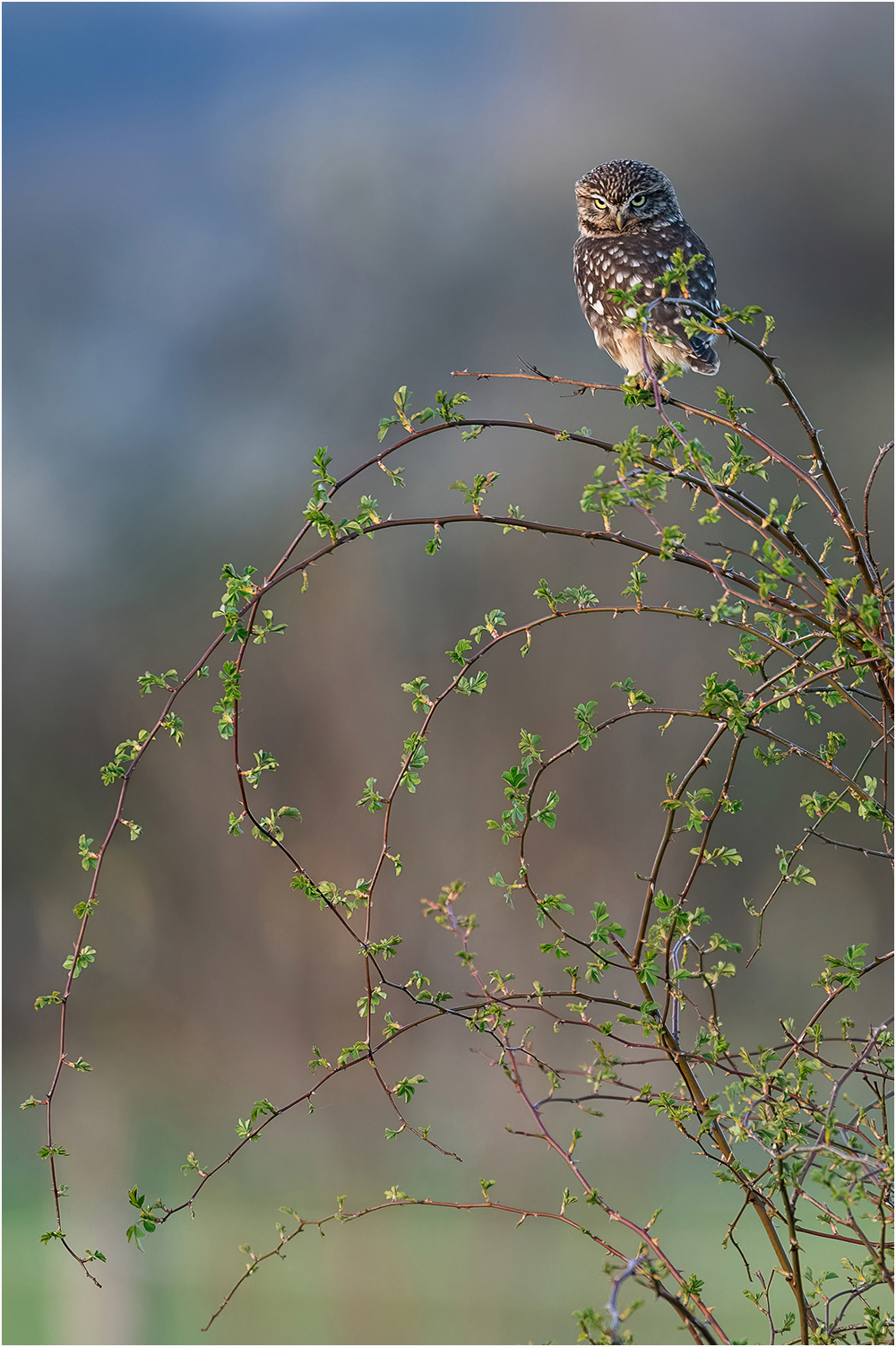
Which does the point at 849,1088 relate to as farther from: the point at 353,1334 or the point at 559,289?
the point at 559,289

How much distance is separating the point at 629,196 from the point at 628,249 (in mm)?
101

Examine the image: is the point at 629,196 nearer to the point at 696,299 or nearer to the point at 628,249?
the point at 628,249

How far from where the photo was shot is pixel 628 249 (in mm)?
1228

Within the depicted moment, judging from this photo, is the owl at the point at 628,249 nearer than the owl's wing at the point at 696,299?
No

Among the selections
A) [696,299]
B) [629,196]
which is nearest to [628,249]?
[629,196]

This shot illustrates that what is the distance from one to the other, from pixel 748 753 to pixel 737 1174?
2078 millimetres

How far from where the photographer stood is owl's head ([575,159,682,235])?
1.27 meters

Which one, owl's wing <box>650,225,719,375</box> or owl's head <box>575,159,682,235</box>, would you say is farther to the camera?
owl's head <box>575,159,682,235</box>

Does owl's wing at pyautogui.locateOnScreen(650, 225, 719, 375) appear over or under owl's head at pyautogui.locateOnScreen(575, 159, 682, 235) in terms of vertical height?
under

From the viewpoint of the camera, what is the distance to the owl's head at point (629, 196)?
50.2 inches

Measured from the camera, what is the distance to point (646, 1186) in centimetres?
251

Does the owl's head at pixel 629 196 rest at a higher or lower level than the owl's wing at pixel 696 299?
higher

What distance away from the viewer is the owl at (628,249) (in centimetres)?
118

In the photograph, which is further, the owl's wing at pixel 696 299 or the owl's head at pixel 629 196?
the owl's head at pixel 629 196
